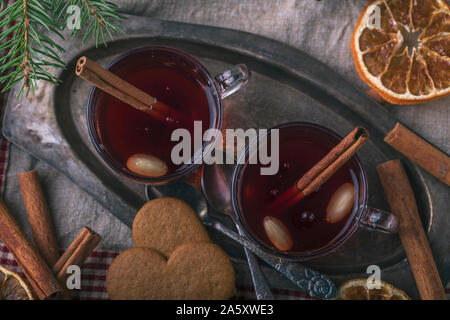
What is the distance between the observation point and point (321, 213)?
124 cm

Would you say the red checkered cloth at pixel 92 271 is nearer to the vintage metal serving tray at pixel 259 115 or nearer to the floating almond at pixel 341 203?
the vintage metal serving tray at pixel 259 115

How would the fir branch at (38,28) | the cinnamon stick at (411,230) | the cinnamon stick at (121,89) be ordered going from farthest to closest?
the cinnamon stick at (411,230) → the fir branch at (38,28) → the cinnamon stick at (121,89)

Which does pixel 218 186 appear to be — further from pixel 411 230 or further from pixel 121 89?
pixel 411 230

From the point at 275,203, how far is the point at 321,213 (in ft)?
0.43

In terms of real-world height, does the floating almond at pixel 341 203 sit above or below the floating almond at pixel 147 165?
below

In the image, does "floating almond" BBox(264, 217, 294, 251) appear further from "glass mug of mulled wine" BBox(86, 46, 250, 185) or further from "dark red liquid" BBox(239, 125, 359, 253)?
"glass mug of mulled wine" BBox(86, 46, 250, 185)

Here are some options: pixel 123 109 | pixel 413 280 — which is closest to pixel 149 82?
pixel 123 109

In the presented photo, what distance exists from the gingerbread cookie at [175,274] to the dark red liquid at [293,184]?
19 cm

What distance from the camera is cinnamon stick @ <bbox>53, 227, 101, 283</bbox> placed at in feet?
4.37

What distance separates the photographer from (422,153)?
4.35ft

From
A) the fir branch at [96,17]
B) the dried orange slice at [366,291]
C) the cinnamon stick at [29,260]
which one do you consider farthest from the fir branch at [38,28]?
the dried orange slice at [366,291]

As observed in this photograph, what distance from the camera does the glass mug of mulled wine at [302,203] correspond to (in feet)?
3.95

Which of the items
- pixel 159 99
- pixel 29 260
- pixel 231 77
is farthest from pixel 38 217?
pixel 231 77

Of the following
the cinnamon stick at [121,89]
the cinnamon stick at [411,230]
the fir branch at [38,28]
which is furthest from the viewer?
the cinnamon stick at [411,230]
